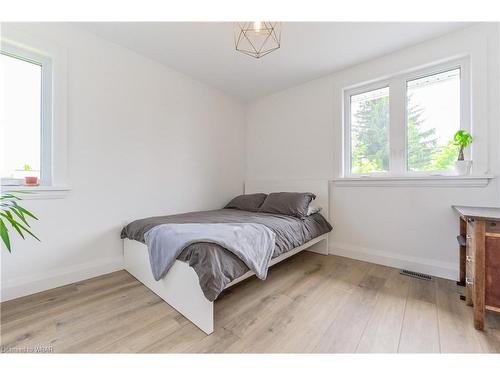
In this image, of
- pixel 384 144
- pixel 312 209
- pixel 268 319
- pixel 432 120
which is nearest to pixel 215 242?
pixel 268 319

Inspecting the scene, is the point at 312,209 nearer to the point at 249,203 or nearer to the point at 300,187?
the point at 300,187

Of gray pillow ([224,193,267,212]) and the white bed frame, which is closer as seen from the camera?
the white bed frame

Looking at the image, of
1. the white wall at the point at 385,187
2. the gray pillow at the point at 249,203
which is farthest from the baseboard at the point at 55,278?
the white wall at the point at 385,187

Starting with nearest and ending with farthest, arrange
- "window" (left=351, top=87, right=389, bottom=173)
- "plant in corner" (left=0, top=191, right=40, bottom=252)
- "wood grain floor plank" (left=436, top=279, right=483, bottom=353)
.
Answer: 1. "plant in corner" (left=0, top=191, right=40, bottom=252)
2. "wood grain floor plank" (left=436, top=279, right=483, bottom=353)
3. "window" (left=351, top=87, right=389, bottom=173)

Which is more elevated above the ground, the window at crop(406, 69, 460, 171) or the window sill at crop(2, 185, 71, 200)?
the window at crop(406, 69, 460, 171)

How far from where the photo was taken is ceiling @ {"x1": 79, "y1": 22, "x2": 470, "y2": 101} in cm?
196

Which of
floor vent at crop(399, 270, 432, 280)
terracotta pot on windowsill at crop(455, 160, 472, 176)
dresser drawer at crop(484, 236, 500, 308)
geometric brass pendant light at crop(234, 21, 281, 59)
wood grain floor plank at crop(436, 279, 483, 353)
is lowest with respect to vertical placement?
wood grain floor plank at crop(436, 279, 483, 353)

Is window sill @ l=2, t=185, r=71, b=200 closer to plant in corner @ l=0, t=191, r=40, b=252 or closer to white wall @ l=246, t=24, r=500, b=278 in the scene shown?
plant in corner @ l=0, t=191, r=40, b=252

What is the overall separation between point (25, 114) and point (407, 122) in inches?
142

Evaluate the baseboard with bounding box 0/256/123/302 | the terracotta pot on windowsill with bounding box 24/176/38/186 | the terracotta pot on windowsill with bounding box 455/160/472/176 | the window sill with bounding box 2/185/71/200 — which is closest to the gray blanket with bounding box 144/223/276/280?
the baseboard with bounding box 0/256/123/302

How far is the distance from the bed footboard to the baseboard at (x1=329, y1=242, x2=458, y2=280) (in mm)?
1961

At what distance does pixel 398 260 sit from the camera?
2.31 meters

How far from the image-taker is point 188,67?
268 centimetres
